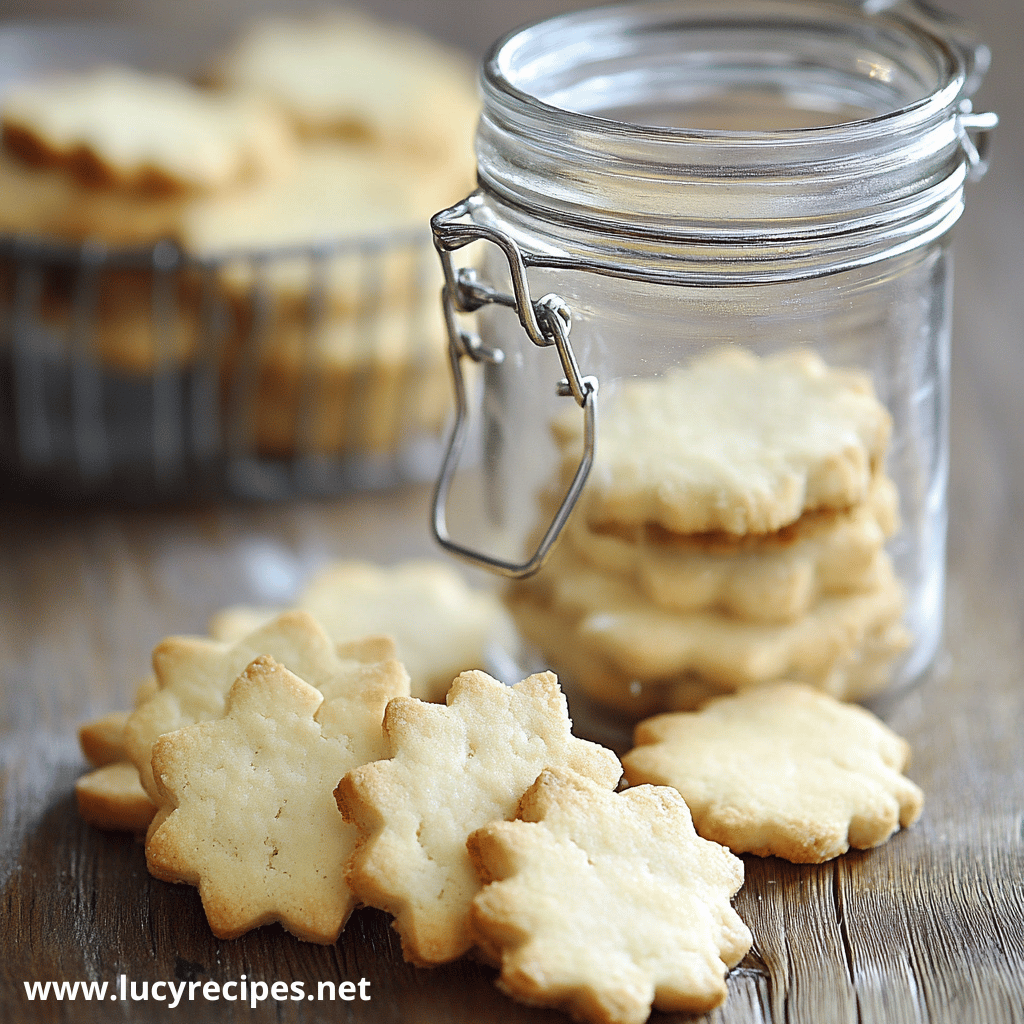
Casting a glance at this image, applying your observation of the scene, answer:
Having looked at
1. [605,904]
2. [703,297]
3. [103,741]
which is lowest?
[103,741]

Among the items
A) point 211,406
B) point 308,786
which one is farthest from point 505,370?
point 211,406

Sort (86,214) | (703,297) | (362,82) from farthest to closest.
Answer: (362,82) < (86,214) < (703,297)

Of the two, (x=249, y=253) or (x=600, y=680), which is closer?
(x=600, y=680)

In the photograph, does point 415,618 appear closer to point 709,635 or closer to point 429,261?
point 709,635

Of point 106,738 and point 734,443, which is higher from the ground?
point 734,443

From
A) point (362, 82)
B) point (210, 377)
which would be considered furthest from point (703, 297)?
point (362, 82)

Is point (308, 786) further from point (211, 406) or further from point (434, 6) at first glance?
point (434, 6)

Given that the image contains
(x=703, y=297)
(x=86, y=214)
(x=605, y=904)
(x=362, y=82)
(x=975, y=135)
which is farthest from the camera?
(x=362, y=82)

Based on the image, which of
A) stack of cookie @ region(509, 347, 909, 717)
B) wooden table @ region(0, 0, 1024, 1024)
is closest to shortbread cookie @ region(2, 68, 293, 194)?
wooden table @ region(0, 0, 1024, 1024)
